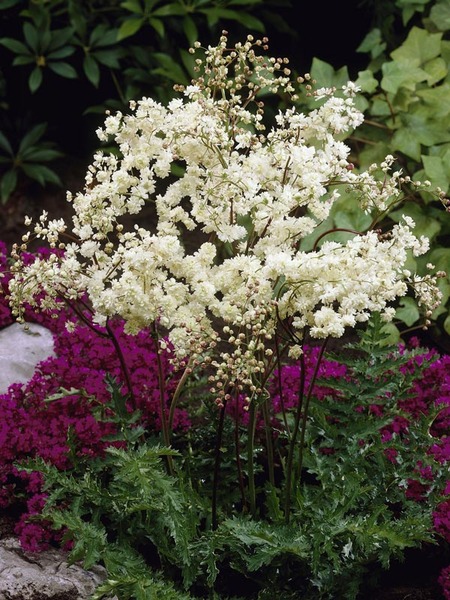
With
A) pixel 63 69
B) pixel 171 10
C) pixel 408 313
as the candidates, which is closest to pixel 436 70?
pixel 408 313

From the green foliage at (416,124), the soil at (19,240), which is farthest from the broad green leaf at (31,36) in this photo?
the green foliage at (416,124)

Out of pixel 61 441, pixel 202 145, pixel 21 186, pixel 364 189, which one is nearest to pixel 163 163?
pixel 202 145

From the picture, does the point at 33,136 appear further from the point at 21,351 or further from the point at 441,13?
the point at 441,13

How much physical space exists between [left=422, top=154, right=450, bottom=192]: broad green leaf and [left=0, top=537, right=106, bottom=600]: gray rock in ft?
7.87

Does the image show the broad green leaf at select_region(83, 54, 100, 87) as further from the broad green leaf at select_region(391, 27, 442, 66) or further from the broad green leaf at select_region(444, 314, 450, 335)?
the broad green leaf at select_region(444, 314, 450, 335)

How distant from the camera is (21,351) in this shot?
3.81 m

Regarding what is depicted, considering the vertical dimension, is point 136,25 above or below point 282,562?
above

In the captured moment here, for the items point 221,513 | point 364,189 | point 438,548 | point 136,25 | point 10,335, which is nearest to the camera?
point 364,189

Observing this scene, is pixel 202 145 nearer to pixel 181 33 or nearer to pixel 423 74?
pixel 423 74

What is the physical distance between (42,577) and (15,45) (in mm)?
3396

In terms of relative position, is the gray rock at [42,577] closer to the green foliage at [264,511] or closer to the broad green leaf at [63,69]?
the green foliage at [264,511]

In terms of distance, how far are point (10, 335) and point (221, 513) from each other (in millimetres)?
1447

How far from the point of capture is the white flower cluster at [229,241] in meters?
2.24

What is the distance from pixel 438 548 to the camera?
10.1ft
